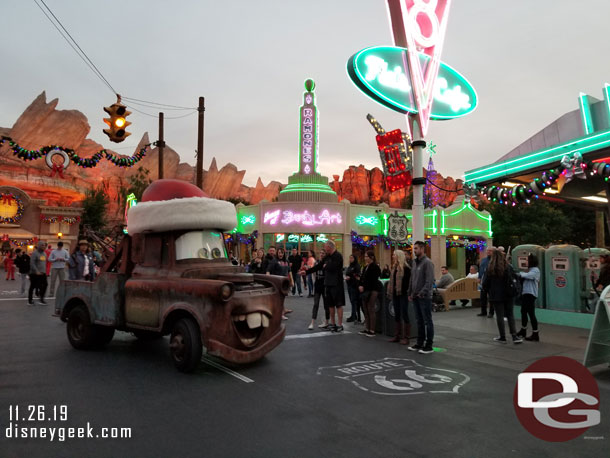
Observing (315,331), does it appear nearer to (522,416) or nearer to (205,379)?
(205,379)

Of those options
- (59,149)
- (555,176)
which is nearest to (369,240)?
(555,176)

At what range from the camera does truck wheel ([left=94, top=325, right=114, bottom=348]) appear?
6.96m

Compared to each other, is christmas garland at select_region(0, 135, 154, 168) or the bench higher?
christmas garland at select_region(0, 135, 154, 168)

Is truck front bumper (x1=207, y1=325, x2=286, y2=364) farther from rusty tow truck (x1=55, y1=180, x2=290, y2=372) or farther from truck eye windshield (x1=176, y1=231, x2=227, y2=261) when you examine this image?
truck eye windshield (x1=176, y1=231, x2=227, y2=261)

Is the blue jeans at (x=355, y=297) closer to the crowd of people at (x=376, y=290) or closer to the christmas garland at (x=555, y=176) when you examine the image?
the crowd of people at (x=376, y=290)

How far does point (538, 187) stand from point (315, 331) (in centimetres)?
763

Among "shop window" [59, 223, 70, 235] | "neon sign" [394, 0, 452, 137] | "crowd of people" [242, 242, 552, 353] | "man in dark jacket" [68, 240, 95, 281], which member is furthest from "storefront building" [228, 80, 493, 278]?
"crowd of people" [242, 242, 552, 353]

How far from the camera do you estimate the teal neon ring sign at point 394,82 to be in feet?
32.4

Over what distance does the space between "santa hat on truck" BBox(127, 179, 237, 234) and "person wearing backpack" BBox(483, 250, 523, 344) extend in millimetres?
5002

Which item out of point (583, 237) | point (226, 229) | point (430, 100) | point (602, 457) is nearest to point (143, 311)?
point (226, 229)

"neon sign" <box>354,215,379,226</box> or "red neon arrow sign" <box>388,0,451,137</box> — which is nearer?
"red neon arrow sign" <box>388,0,451,137</box>

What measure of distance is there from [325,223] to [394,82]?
23301 millimetres

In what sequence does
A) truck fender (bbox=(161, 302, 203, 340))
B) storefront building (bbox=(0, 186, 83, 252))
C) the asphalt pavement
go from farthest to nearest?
1. storefront building (bbox=(0, 186, 83, 252))
2. truck fender (bbox=(161, 302, 203, 340))
3. the asphalt pavement

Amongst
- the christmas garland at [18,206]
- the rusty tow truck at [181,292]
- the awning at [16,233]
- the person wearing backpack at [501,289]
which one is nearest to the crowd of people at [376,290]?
the person wearing backpack at [501,289]
